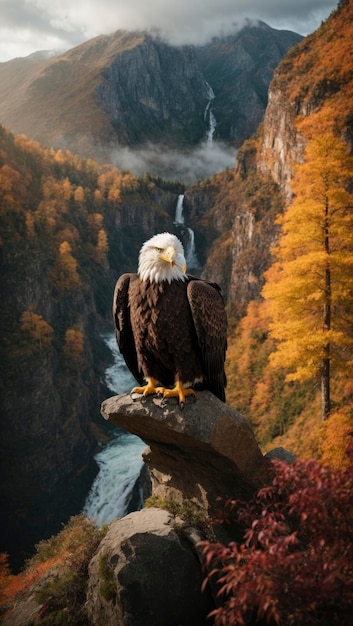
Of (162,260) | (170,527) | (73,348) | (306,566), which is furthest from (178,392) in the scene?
(73,348)

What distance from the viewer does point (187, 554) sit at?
567 cm

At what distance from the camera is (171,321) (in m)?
5.52

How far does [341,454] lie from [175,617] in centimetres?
726

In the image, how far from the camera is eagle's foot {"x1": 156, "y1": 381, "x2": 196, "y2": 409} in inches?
230

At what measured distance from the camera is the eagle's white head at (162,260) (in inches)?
207

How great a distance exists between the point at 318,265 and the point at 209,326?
683cm

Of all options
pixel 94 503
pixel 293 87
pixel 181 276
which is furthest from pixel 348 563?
pixel 293 87

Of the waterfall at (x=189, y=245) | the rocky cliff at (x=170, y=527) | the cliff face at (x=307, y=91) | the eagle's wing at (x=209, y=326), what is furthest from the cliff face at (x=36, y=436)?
the waterfall at (x=189, y=245)

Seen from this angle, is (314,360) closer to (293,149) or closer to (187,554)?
(187,554)

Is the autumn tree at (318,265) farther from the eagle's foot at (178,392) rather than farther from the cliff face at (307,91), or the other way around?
the cliff face at (307,91)

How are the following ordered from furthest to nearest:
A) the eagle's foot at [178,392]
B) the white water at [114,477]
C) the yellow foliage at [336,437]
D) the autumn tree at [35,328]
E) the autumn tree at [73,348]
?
the autumn tree at [73,348] → the autumn tree at [35,328] → the white water at [114,477] → the yellow foliage at [336,437] → the eagle's foot at [178,392]

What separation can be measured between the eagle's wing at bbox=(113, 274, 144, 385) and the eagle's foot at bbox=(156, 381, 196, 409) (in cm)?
88

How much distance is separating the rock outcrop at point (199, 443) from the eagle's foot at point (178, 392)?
122 millimetres

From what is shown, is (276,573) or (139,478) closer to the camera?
(276,573)
